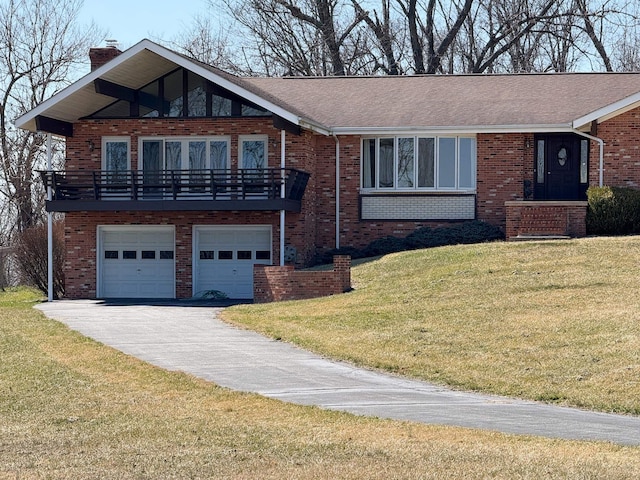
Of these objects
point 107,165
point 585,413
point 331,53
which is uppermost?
point 331,53

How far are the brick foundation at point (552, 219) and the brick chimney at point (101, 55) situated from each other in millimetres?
12201

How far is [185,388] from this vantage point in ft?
45.3

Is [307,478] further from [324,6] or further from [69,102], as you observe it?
[324,6]

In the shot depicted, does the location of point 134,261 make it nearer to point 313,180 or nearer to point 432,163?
point 313,180

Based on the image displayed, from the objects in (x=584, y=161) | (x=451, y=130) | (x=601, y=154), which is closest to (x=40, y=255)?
(x=451, y=130)

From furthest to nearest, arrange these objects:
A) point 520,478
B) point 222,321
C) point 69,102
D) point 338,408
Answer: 1. point 69,102
2. point 222,321
3. point 338,408
4. point 520,478

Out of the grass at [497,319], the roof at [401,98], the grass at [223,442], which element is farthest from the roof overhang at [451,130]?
the grass at [223,442]

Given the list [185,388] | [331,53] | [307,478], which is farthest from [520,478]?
[331,53]

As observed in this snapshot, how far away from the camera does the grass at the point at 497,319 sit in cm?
1434

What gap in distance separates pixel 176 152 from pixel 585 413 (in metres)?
19.4

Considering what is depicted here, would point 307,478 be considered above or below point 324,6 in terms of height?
below

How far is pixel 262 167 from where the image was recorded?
1161 inches

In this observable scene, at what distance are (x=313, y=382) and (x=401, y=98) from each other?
1940 cm

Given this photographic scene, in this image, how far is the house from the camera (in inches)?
1140
